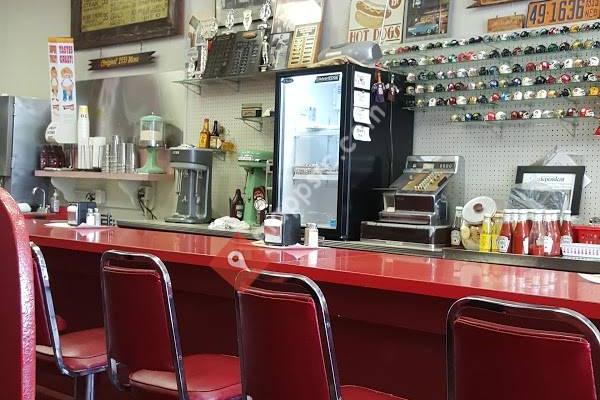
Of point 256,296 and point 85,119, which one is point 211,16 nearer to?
point 85,119

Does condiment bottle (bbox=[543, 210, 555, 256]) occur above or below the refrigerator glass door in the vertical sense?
below

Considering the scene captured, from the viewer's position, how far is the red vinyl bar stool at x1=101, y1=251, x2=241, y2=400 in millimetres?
2146

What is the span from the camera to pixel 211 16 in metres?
5.50

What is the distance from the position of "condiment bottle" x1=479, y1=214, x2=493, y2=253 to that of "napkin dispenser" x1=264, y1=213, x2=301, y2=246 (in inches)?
42.3

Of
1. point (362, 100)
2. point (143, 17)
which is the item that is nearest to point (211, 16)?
point (143, 17)

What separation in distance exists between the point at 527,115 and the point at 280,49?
1.88 meters

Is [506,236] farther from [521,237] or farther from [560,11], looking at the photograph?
[560,11]

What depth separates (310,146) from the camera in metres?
4.47

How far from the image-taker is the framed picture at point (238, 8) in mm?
5219

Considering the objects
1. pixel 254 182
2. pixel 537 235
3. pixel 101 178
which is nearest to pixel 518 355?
pixel 537 235

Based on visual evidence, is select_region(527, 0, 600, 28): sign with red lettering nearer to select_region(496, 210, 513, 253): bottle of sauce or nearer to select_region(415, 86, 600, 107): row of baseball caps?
select_region(415, 86, 600, 107): row of baseball caps

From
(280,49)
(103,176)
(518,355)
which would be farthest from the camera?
(103,176)

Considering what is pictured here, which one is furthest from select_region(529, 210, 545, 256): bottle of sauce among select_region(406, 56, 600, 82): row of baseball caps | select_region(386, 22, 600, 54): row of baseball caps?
select_region(386, 22, 600, 54): row of baseball caps

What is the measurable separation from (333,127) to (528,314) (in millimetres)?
2918
